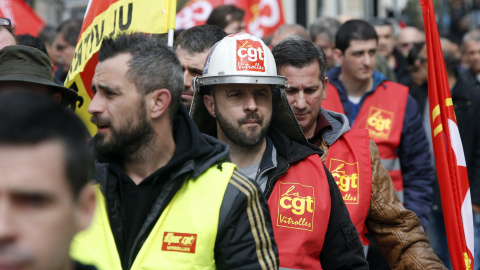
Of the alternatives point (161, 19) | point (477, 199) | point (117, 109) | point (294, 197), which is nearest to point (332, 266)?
point (294, 197)

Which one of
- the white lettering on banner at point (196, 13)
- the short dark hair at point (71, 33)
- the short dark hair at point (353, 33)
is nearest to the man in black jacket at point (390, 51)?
the white lettering on banner at point (196, 13)

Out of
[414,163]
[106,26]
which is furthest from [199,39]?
[414,163]

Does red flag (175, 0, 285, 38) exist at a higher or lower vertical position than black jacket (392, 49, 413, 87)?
higher

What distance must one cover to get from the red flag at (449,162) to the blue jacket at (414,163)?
4.12ft

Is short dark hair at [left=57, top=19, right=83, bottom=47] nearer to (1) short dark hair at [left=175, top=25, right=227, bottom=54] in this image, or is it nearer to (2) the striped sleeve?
(1) short dark hair at [left=175, top=25, right=227, bottom=54]

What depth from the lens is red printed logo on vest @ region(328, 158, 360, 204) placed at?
16.1ft

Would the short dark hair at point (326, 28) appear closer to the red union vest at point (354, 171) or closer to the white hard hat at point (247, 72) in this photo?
the red union vest at point (354, 171)

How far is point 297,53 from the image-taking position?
536 cm

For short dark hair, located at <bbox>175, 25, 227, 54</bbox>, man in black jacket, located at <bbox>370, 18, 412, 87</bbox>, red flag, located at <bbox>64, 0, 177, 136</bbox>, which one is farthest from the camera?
man in black jacket, located at <bbox>370, 18, 412, 87</bbox>

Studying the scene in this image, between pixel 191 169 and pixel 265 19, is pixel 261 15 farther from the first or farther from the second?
pixel 191 169

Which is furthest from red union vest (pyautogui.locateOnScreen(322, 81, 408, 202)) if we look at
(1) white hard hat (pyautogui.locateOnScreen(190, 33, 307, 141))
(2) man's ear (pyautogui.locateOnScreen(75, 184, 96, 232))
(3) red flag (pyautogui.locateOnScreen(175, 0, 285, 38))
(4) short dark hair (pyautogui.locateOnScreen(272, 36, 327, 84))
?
(2) man's ear (pyautogui.locateOnScreen(75, 184, 96, 232))

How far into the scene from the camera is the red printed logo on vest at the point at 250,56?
15.3ft

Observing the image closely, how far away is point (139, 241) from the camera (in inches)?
137

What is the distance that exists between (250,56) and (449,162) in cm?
162
